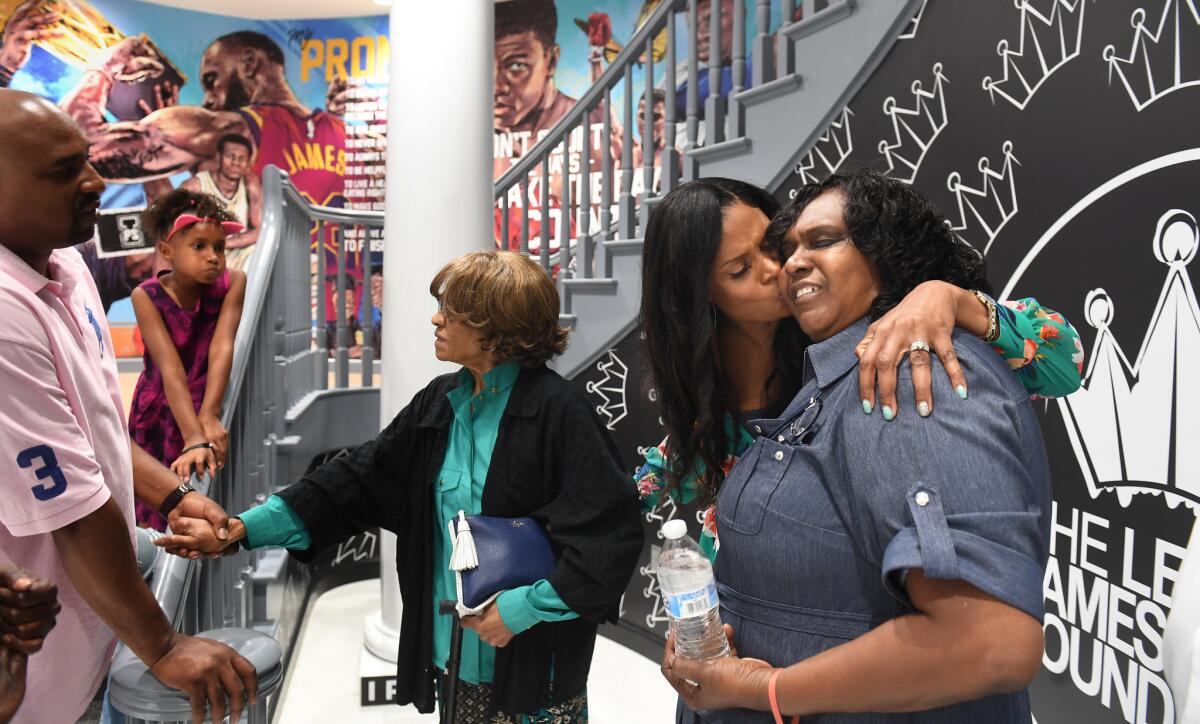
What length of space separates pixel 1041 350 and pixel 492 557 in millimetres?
1020

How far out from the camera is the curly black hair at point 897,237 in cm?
104

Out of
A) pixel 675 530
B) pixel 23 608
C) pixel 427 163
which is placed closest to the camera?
pixel 23 608

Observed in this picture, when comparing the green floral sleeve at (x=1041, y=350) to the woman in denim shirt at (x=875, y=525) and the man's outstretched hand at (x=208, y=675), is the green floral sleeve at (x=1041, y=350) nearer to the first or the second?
the woman in denim shirt at (x=875, y=525)

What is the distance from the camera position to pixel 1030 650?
781mm

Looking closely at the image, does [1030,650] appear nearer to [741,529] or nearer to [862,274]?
[741,529]

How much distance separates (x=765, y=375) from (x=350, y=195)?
789 cm

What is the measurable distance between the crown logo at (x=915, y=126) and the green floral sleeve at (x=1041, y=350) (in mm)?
1549

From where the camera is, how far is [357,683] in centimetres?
364

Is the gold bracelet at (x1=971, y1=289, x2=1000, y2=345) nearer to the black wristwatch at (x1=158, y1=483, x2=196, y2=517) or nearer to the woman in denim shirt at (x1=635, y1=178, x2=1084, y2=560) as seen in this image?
the woman in denim shirt at (x1=635, y1=178, x2=1084, y2=560)

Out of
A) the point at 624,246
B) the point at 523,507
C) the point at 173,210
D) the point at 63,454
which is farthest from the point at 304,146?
the point at 63,454

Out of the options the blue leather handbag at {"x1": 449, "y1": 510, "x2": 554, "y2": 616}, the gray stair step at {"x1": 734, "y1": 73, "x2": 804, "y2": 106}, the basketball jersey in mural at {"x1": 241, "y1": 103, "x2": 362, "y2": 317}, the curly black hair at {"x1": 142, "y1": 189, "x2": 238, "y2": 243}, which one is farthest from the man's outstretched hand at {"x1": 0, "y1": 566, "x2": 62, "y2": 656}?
the basketball jersey in mural at {"x1": 241, "y1": 103, "x2": 362, "y2": 317}

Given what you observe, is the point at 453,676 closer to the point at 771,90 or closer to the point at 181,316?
the point at 181,316

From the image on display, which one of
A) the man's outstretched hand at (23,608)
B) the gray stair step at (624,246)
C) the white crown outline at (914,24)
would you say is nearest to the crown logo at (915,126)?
the white crown outline at (914,24)

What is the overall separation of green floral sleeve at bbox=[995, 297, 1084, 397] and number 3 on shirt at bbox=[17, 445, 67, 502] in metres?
1.16
